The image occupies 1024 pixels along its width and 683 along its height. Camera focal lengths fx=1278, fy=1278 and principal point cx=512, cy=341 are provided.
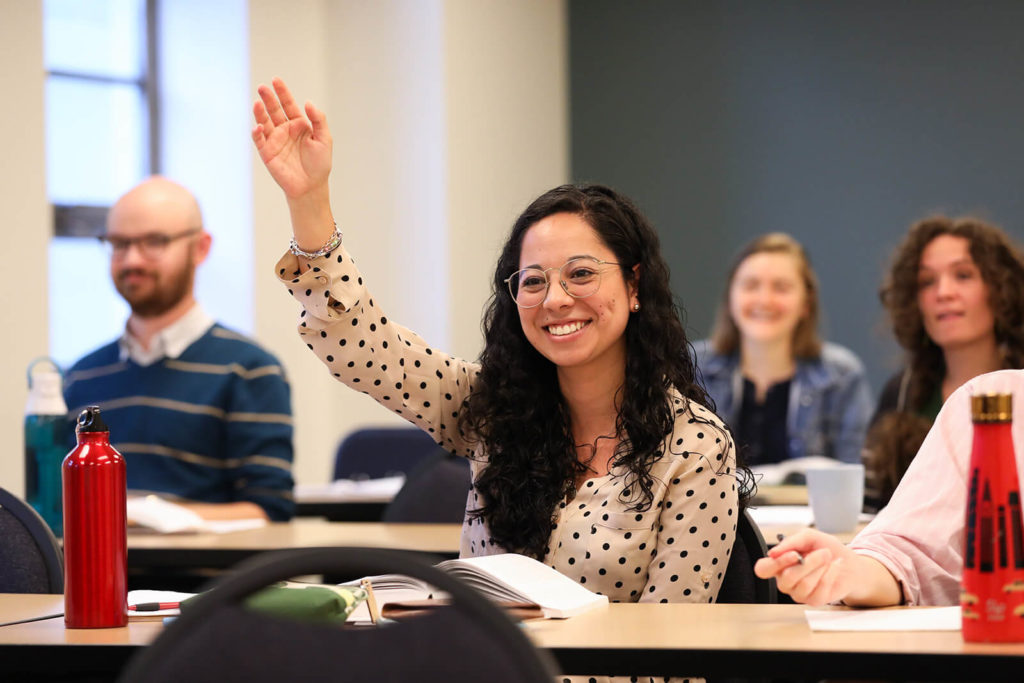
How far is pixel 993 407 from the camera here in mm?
1287

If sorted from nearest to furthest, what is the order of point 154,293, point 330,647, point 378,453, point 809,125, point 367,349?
point 330,647 → point 367,349 → point 154,293 → point 378,453 → point 809,125

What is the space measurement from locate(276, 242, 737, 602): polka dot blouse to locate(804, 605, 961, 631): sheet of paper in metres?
0.32

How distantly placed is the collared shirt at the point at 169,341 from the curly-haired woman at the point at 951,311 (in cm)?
176

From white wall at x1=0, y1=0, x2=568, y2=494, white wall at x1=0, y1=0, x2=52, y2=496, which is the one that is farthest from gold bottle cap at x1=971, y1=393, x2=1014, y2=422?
white wall at x1=0, y1=0, x2=568, y2=494

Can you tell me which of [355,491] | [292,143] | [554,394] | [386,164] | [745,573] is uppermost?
[386,164]

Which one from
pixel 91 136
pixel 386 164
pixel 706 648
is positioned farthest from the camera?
pixel 386 164

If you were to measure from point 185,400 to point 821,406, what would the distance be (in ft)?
7.61

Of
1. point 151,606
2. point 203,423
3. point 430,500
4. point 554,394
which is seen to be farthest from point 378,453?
point 151,606

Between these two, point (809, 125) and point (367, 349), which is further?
point (809, 125)

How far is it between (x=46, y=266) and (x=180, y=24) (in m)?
1.51

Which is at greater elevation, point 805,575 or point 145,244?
point 145,244

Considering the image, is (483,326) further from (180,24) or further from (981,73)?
(981,73)

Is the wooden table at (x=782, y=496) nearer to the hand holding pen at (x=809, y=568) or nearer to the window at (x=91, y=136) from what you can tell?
the hand holding pen at (x=809, y=568)

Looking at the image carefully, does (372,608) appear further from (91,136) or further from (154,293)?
(91,136)
